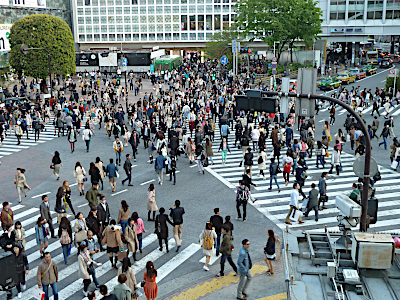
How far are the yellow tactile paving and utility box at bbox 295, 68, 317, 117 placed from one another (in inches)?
179

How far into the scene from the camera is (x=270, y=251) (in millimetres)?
12648

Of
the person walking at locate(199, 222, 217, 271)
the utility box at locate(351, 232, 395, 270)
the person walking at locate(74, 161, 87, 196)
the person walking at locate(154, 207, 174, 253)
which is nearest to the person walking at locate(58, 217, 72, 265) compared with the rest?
the person walking at locate(154, 207, 174, 253)

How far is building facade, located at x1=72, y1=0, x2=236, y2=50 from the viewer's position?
92250 millimetres

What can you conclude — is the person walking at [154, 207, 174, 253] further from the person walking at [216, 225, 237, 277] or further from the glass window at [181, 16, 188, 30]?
the glass window at [181, 16, 188, 30]

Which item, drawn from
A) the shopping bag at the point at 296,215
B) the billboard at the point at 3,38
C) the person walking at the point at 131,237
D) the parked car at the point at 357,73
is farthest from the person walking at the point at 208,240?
the billboard at the point at 3,38

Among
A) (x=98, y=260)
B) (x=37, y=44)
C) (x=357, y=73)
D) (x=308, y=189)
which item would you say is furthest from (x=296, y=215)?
(x=357, y=73)

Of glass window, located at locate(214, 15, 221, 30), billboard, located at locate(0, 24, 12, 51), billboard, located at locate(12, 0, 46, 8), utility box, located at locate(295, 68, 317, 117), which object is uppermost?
billboard, located at locate(12, 0, 46, 8)

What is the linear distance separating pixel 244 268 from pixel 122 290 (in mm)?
3053

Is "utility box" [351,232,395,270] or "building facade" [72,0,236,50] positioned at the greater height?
"building facade" [72,0,236,50]

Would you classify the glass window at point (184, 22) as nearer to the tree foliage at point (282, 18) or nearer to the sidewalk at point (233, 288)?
the tree foliage at point (282, 18)

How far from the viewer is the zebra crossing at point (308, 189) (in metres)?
16.8

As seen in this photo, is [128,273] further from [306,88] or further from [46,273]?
[306,88]

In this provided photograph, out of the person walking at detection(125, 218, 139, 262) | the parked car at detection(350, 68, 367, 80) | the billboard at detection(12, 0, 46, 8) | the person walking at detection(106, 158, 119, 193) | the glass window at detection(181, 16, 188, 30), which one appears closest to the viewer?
the person walking at detection(125, 218, 139, 262)

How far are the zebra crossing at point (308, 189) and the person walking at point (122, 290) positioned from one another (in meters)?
7.50
